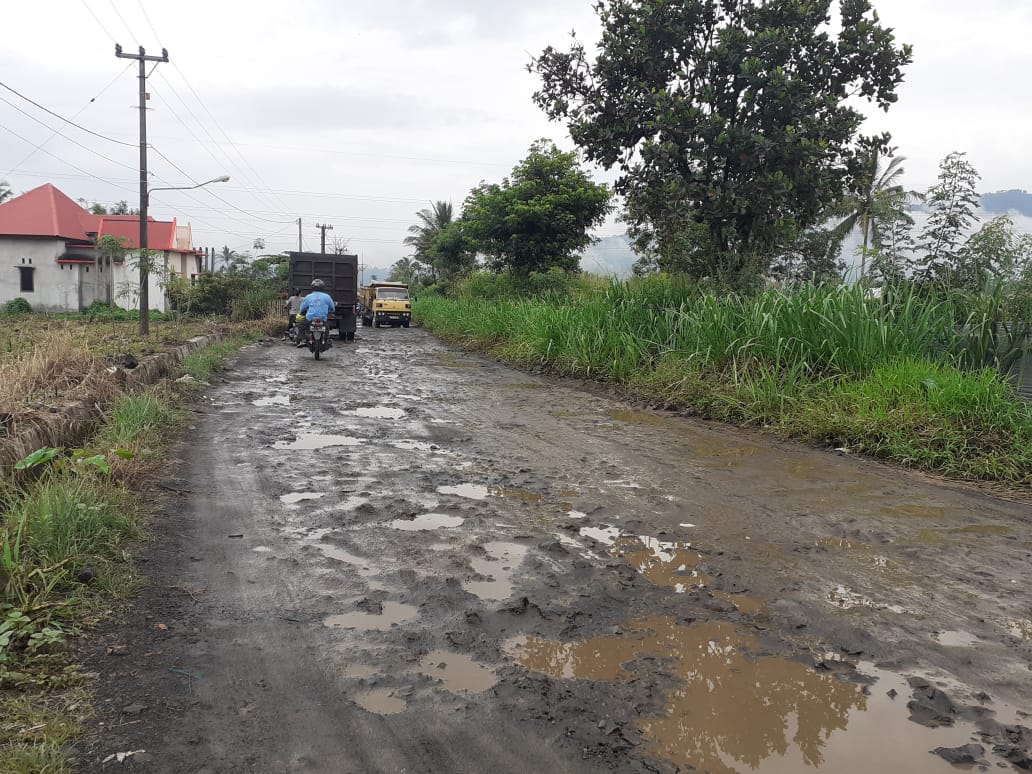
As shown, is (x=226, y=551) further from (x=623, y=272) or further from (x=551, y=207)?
(x=551, y=207)

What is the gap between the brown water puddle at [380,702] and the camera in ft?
8.45

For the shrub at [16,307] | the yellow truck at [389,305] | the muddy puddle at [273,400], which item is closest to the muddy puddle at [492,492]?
the muddy puddle at [273,400]

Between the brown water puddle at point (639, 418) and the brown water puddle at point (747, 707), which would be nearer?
the brown water puddle at point (747, 707)

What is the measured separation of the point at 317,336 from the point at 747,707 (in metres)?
13.6

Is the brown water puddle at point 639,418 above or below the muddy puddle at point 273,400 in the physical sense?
above

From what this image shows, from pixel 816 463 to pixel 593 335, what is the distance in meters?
6.28

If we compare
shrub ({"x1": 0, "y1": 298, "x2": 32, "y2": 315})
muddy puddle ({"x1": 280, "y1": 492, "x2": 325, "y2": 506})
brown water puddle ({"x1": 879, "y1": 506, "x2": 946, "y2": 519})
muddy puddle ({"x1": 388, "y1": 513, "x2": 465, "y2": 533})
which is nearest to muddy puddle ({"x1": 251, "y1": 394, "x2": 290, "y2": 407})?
muddy puddle ({"x1": 280, "y1": 492, "x2": 325, "y2": 506})

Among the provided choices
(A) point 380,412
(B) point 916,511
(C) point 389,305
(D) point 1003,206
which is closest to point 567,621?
(B) point 916,511

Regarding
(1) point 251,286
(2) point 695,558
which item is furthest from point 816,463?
(1) point 251,286

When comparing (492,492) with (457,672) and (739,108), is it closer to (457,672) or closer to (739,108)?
(457,672)

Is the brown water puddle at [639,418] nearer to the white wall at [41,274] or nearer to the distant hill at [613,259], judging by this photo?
the distant hill at [613,259]

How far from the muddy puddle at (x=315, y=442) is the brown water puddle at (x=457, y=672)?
4106 mm

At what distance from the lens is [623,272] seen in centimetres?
1401

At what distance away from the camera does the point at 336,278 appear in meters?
22.8
